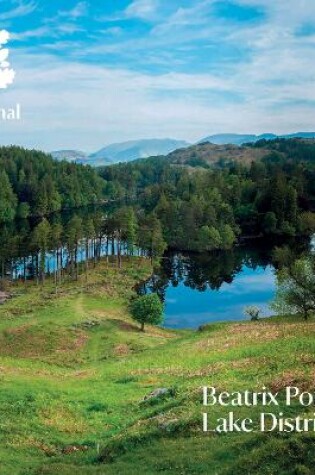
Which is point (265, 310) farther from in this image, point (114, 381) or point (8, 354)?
point (114, 381)

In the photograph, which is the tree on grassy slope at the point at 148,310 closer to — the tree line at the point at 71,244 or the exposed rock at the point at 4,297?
the exposed rock at the point at 4,297

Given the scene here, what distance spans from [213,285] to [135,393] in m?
85.5

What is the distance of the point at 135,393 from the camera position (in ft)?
120

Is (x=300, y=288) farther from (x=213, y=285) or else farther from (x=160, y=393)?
(x=213, y=285)

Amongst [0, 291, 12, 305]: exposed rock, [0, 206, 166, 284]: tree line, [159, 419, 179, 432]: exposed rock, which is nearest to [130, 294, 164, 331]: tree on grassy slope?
[0, 291, 12, 305]: exposed rock

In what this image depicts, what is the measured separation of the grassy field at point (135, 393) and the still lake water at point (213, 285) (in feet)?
87.6

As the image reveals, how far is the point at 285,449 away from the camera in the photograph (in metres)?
17.1

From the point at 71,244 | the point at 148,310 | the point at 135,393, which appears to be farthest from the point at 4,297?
the point at 135,393

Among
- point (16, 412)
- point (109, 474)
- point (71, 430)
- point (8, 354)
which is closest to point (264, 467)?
point (109, 474)

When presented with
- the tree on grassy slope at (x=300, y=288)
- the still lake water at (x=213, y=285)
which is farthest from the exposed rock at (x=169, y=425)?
the still lake water at (x=213, y=285)

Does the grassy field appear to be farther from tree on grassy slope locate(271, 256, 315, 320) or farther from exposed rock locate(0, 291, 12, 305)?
exposed rock locate(0, 291, 12, 305)

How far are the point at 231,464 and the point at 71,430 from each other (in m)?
13.3

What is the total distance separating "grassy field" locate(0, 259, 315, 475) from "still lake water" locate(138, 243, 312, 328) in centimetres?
2671

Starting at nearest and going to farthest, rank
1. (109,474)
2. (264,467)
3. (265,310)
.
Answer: (264,467), (109,474), (265,310)
